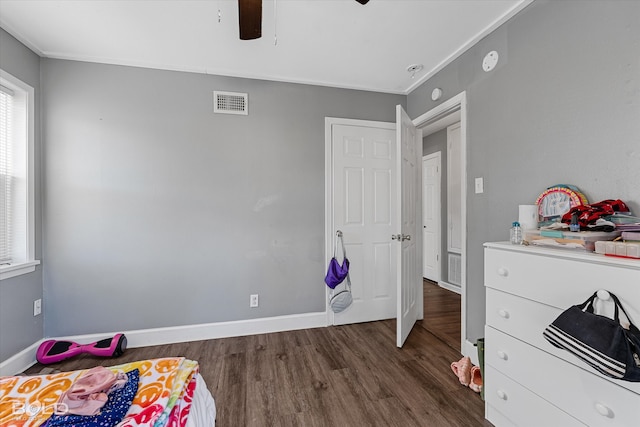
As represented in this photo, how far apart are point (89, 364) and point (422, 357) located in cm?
275

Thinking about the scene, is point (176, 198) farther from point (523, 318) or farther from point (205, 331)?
point (523, 318)

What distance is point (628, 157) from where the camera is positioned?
126cm

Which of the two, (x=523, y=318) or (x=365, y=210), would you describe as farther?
(x=365, y=210)

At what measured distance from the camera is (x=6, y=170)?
2.08m

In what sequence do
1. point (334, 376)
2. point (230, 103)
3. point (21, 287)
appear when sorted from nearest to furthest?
point (334, 376)
point (21, 287)
point (230, 103)

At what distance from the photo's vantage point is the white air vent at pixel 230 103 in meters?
2.59

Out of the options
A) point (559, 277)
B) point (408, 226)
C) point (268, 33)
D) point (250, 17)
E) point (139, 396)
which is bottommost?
point (139, 396)

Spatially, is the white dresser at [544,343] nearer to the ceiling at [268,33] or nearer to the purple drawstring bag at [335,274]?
the purple drawstring bag at [335,274]

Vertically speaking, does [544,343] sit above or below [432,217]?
below

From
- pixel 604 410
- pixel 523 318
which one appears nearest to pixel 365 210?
pixel 523 318

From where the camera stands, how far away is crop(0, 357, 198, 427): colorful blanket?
84 centimetres

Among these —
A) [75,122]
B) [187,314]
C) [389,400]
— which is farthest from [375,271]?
[75,122]

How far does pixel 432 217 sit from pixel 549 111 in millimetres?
3182

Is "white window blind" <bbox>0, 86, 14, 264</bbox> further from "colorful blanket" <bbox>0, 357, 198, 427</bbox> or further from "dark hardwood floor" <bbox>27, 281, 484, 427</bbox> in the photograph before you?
"colorful blanket" <bbox>0, 357, 198, 427</bbox>
